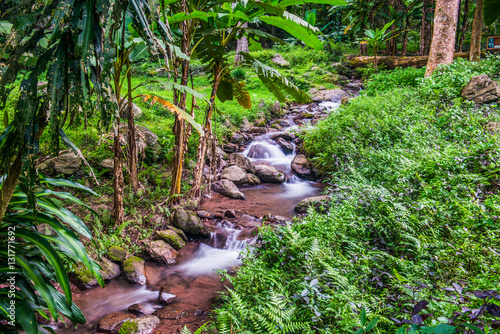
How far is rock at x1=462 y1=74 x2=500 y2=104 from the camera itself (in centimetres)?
585

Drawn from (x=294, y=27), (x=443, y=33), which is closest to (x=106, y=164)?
(x=294, y=27)

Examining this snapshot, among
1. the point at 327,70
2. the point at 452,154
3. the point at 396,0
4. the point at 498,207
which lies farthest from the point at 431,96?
the point at 396,0

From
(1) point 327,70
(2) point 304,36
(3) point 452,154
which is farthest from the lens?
(1) point 327,70

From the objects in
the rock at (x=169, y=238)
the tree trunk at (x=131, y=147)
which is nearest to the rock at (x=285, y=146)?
the tree trunk at (x=131, y=147)

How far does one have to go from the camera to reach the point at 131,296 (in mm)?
3605

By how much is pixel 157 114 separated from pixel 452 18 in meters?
8.81

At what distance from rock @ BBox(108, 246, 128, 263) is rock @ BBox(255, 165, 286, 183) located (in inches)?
167

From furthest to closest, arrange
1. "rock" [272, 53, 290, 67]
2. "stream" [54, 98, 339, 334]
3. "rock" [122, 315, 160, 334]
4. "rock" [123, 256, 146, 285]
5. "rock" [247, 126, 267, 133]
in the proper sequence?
"rock" [272, 53, 290, 67] < "rock" [247, 126, 267, 133] < "rock" [123, 256, 146, 285] < "stream" [54, 98, 339, 334] < "rock" [122, 315, 160, 334]

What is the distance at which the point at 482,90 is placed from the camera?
Answer: 5.99 m

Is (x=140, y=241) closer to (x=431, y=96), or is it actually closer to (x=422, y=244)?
(x=422, y=244)

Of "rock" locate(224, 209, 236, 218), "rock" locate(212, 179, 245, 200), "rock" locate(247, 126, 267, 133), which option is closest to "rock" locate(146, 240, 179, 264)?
"rock" locate(224, 209, 236, 218)

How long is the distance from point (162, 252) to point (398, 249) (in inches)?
131

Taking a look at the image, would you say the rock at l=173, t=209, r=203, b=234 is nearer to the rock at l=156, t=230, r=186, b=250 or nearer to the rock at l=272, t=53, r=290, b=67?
the rock at l=156, t=230, r=186, b=250

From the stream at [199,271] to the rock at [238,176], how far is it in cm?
20
